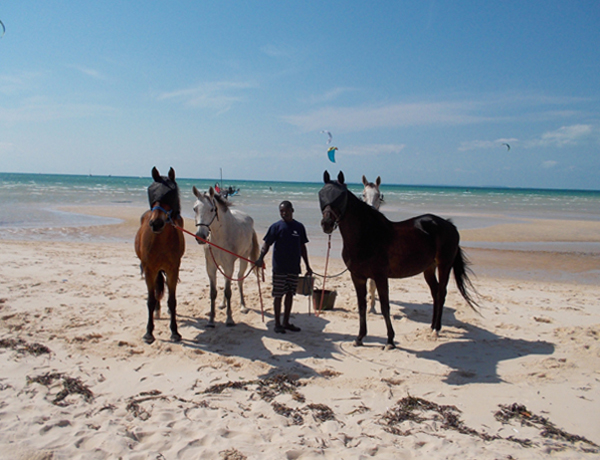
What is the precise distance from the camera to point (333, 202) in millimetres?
4621

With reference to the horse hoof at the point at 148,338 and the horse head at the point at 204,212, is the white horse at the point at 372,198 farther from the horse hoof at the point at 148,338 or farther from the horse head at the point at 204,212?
the horse hoof at the point at 148,338

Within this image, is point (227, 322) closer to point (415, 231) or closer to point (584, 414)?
point (415, 231)

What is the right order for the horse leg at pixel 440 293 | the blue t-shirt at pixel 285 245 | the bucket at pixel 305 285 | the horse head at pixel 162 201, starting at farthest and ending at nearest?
the bucket at pixel 305 285 < the horse leg at pixel 440 293 < the blue t-shirt at pixel 285 245 < the horse head at pixel 162 201

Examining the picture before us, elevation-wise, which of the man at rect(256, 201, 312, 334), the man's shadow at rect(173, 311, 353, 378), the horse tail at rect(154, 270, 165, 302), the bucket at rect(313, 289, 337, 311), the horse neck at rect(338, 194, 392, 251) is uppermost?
the horse neck at rect(338, 194, 392, 251)

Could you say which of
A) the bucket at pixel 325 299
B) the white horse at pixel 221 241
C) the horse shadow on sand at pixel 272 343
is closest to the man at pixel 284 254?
the horse shadow on sand at pixel 272 343

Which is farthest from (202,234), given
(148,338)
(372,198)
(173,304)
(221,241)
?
(372,198)

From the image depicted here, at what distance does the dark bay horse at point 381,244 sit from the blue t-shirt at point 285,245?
0.73 metres

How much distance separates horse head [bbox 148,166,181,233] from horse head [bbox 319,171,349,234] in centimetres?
186

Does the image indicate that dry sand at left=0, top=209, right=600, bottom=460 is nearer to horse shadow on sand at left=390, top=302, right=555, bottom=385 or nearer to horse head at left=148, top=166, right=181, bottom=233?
horse shadow on sand at left=390, top=302, right=555, bottom=385

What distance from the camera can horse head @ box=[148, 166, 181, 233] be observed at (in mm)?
4711

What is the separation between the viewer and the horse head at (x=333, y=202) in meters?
4.56

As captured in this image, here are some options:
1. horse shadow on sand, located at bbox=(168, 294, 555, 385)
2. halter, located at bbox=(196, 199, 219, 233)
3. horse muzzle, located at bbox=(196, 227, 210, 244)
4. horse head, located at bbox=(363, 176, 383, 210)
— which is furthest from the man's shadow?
horse head, located at bbox=(363, 176, 383, 210)

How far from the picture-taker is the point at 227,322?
5.79 meters

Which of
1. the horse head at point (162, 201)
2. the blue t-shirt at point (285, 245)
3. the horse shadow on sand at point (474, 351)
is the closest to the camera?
the horse shadow on sand at point (474, 351)
